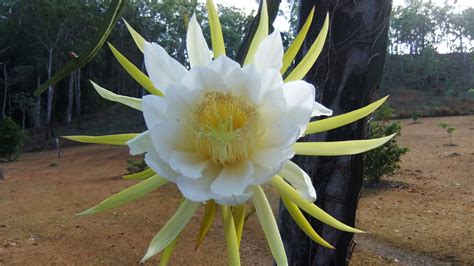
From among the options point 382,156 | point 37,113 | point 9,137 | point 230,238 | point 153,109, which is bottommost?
point 9,137

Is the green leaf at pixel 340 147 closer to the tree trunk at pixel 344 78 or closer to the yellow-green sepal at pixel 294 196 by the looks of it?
the yellow-green sepal at pixel 294 196

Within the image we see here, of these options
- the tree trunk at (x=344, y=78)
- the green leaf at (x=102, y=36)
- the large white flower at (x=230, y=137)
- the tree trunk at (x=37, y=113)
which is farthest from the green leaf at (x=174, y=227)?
the tree trunk at (x=37, y=113)

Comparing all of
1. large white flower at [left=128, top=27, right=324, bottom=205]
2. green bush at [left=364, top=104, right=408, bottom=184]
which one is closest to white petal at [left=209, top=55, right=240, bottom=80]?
large white flower at [left=128, top=27, right=324, bottom=205]

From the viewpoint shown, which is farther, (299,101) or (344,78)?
(344,78)

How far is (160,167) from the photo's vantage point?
368mm

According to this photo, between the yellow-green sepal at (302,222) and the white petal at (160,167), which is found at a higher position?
the white petal at (160,167)

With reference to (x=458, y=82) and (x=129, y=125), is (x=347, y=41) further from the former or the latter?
(x=458, y=82)

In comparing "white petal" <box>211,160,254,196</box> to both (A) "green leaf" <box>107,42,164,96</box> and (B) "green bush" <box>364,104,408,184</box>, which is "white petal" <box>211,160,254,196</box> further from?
(B) "green bush" <box>364,104,408,184</box>

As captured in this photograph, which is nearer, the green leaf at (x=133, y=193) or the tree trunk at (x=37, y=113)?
the green leaf at (x=133, y=193)

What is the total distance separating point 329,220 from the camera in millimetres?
374

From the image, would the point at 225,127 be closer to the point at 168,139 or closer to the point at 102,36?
the point at 168,139

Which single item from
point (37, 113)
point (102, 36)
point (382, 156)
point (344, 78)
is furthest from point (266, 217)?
point (37, 113)

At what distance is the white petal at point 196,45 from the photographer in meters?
0.41

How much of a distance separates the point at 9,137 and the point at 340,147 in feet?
45.6
